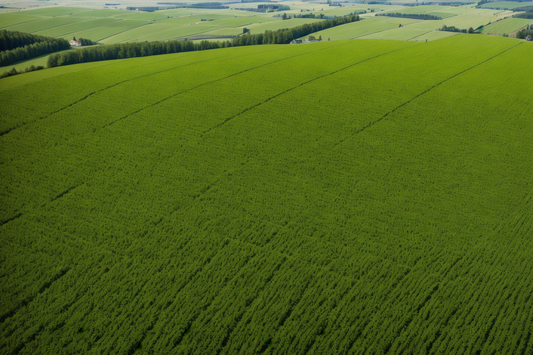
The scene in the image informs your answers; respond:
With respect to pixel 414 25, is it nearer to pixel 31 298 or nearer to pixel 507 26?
pixel 507 26

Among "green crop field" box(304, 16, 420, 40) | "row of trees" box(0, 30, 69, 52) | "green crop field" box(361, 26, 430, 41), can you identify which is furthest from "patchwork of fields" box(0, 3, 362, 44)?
"green crop field" box(361, 26, 430, 41)

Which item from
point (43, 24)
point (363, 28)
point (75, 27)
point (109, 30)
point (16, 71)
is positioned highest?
point (43, 24)

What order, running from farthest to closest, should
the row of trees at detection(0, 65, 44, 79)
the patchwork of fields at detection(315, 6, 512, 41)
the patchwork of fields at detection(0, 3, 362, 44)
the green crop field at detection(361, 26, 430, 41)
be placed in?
the patchwork of fields at detection(315, 6, 512, 41) < the green crop field at detection(361, 26, 430, 41) < the patchwork of fields at detection(0, 3, 362, 44) < the row of trees at detection(0, 65, 44, 79)

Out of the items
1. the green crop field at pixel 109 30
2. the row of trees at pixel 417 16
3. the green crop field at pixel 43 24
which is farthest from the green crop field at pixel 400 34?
the green crop field at pixel 43 24

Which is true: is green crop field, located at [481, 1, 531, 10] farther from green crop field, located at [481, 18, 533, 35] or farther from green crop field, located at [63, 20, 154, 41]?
green crop field, located at [63, 20, 154, 41]

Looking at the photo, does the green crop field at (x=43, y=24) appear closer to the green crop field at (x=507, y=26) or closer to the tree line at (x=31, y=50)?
the tree line at (x=31, y=50)

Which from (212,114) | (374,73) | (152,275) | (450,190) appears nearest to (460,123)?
(450,190)

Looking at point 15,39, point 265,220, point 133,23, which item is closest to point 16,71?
point 15,39
